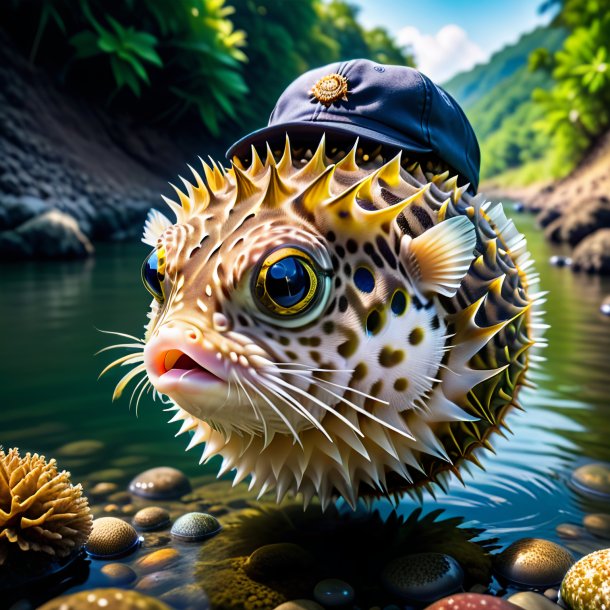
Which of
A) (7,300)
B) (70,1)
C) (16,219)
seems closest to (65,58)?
(70,1)

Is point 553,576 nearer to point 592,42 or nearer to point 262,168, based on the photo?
point 262,168

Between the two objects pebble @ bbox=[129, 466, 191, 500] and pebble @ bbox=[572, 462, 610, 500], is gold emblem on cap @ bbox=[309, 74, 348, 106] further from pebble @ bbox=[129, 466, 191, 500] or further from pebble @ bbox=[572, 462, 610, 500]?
pebble @ bbox=[572, 462, 610, 500]

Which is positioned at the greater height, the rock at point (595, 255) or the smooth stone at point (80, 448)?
the rock at point (595, 255)

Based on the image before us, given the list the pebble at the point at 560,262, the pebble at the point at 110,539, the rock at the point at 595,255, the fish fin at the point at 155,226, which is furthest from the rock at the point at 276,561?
the pebble at the point at 560,262

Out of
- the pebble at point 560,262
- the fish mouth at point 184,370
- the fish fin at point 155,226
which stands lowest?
the fish mouth at point 184,370

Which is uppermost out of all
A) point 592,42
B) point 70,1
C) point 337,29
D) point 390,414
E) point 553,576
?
point 337,29

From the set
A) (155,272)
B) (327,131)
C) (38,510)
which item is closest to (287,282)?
(155,272)

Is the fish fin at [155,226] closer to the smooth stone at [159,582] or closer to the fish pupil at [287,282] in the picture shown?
the fish pupil at [287,282]

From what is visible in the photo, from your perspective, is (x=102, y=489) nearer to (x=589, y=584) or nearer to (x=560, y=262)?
(x=589, y=584)
